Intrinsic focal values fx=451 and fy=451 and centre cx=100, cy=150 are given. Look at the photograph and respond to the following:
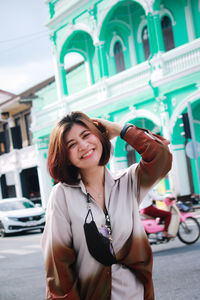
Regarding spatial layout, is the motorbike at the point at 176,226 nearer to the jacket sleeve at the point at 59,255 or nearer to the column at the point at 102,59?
the jacket sleeve at the point at 59,255

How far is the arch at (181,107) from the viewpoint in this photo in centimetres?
1556

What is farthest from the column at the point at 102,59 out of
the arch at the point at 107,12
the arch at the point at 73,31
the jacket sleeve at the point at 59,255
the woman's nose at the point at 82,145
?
the jacket sleeve at the point at 59,255

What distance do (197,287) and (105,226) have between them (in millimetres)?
3642

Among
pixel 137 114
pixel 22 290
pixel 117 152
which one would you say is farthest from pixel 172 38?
pixel 22 290

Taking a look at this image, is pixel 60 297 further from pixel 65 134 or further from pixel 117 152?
pixel 117 152

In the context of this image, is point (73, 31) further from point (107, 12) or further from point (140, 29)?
point (140, 29)

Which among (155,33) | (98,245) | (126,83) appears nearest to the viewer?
(98,245)

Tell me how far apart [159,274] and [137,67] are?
473 inches

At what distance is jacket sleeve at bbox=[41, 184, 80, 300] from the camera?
225 centimetres

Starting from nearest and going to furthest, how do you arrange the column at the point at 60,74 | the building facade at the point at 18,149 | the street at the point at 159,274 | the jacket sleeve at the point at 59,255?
the jacket sleeve at the point at 59,255, the street at the point at 159,274, the column at the point at 60,74, the building facade at the point at 18,149

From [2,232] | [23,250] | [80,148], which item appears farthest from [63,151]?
[2,232]

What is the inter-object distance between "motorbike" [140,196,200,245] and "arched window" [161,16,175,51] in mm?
10373

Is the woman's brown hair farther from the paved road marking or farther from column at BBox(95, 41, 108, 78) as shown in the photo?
column at BBox(95, 41, 108, 78)

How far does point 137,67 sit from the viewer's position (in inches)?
686
